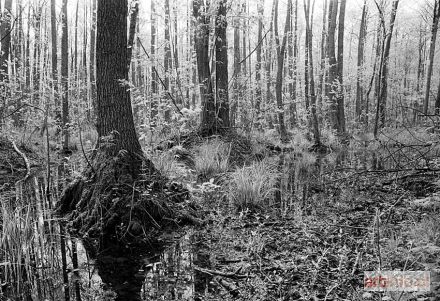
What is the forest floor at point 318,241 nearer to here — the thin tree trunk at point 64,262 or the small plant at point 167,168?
the small plant at point 167,168

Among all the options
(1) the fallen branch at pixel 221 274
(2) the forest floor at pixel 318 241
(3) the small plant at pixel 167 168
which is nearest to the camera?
(2) the forest floor at pixel 318 241

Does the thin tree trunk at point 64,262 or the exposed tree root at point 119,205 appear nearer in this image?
the thin tree trunk at point 64,262

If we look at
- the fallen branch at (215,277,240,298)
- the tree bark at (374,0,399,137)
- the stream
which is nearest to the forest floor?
the fallen branch at (215,277,240,298)

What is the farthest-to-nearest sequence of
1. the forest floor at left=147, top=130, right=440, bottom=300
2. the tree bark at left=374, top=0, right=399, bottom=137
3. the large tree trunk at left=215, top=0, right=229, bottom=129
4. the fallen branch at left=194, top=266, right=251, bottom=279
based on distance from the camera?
the tree bark at left=374, top=0, right=399, bottom=137 → the large tree trunk at left=215, top=0, right=229, bottom=129 → the fallen branch at left=194, top=266, right=251, bottom=279 → the forest floor at left=147, top=130, right=440, bottom=300

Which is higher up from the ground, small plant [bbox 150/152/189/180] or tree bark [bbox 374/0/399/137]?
tree bark [bbox 374/0/399/137]

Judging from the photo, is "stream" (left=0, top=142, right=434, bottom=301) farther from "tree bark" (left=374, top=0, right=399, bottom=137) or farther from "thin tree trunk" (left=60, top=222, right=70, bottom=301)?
"tree bark" (left=374, top=0, right=399, bottom=137)

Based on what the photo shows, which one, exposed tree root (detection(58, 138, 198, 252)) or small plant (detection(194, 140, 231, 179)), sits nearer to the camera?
exposed tree root (detection(58, 138, 198, 252))

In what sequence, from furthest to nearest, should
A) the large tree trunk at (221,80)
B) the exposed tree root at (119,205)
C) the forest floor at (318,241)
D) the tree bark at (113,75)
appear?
the large tree trunk at (221,80) < the tree bark at (113,75) < the exposed tree root at (119,205) < the forest floor at (318,241)

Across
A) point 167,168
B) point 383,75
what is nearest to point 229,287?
point 167,168

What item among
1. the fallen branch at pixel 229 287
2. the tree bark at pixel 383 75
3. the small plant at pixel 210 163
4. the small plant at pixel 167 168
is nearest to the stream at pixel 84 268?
the fallen branch at pixel 229 287

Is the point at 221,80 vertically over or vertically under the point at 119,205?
over

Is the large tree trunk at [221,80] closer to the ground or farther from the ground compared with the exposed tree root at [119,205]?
farther from the ground

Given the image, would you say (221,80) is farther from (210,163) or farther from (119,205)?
(119,205)

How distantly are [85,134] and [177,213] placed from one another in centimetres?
975
